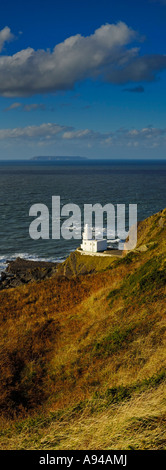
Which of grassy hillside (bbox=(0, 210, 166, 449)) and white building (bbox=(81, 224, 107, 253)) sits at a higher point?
white building (bbox=(81, 224, 107, 253))

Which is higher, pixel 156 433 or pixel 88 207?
pixel 88 207

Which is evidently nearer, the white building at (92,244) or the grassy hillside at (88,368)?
the grassy hillside at (88,368)

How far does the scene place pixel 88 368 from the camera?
12914 millimetres

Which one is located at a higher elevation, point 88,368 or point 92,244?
point 92,244

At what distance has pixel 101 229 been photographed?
7381 centimetres

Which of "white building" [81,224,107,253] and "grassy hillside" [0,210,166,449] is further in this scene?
"white building" [81,224,107,253]

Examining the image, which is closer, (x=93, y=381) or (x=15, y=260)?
(x=93, y=381)

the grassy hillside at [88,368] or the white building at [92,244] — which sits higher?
the white building at [92,244]

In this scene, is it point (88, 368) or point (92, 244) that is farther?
point (92, 244)

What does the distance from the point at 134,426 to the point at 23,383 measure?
668 cm

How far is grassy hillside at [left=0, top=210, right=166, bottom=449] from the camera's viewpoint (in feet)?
25.6

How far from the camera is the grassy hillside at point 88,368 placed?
7793 mm
